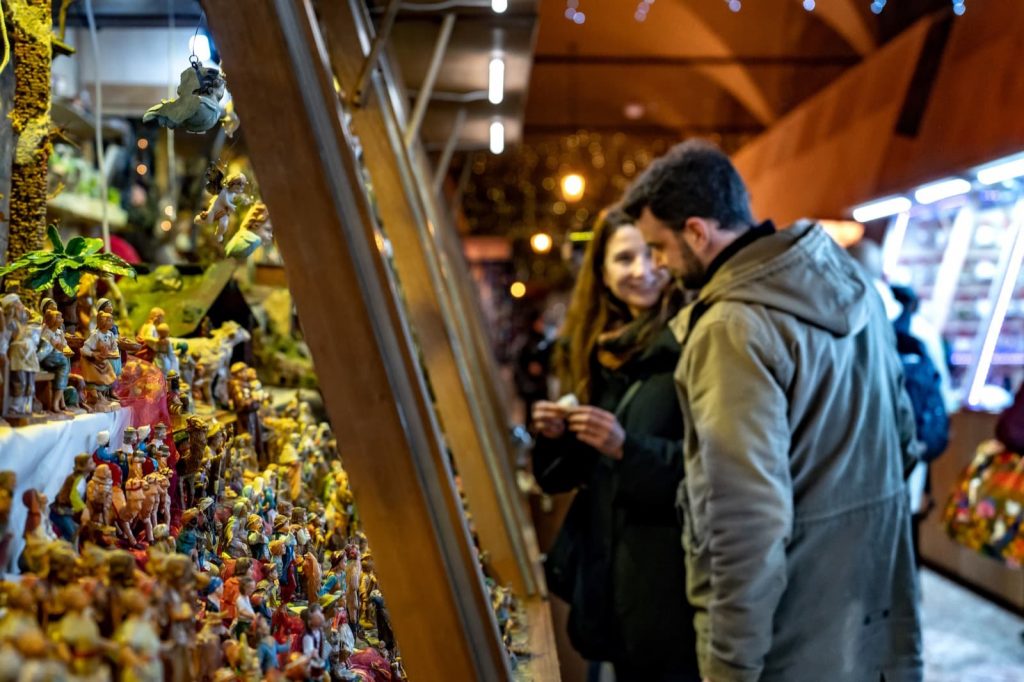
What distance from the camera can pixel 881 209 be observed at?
674cm

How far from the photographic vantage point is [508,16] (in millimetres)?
3225

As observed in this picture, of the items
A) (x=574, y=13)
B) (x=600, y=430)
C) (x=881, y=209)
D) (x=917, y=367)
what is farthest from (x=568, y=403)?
(x=881, y=209)

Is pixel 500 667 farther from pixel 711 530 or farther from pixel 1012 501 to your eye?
pixel 1012 501

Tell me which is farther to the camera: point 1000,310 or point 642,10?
point 1000,310

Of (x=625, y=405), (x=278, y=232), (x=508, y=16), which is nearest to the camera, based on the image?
(x=278, y=232)

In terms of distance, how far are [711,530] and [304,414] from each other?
0.92 metres

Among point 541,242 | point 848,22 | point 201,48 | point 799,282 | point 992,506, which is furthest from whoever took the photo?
point 541,242

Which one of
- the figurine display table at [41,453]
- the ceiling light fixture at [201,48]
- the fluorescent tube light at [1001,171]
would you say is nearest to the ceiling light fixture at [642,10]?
the fluorescent tube light at [1001,171]

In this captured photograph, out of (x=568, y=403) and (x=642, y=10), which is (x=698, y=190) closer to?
(x=568, y=403)

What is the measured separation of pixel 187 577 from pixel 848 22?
Result: 20.8ft

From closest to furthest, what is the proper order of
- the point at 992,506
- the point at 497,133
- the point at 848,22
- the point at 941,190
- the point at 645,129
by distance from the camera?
the point at 992,506, the point at 497,133, the point at 941,190, the point at 848,22, the point at 645,129

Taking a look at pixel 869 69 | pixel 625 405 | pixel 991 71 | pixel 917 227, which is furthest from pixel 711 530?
pixel 917 227

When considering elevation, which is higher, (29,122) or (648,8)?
(648,8)

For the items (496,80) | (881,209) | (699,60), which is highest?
(699,60)
